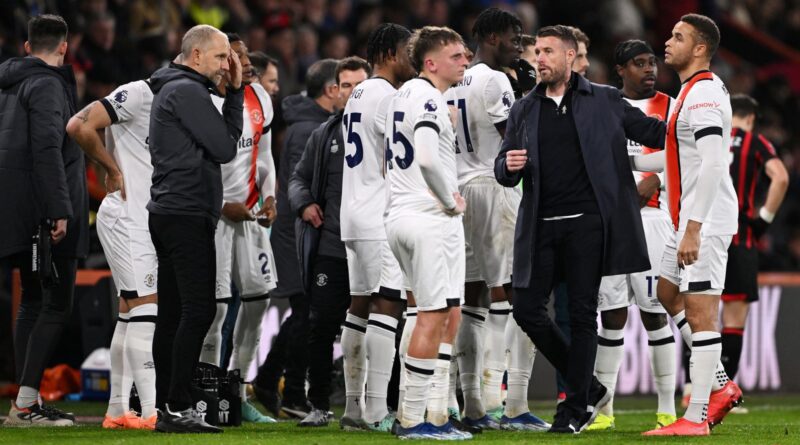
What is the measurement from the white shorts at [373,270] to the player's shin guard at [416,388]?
3.06 feet

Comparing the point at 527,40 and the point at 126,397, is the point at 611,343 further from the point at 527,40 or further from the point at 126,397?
the point at 126,397

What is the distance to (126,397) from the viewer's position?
327 inches

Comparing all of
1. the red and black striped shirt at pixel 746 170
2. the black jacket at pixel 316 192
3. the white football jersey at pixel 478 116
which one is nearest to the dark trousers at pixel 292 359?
the black jacket at pixel 316 192

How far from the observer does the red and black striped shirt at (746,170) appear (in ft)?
35.4

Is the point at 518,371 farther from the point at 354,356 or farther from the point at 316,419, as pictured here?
the point at 316,419

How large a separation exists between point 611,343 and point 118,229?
10.6 ft

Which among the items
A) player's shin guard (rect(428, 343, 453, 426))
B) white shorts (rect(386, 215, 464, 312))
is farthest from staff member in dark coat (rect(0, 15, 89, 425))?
player's shin guard (rect(428, 343, 453, 426))

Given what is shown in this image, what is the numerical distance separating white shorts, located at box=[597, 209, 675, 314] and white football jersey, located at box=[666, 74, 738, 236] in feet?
3.18

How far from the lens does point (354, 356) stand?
830 centimetres

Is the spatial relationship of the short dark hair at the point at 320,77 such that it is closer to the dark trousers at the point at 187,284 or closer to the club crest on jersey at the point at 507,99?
the club crest on jersey at the point at 507,99

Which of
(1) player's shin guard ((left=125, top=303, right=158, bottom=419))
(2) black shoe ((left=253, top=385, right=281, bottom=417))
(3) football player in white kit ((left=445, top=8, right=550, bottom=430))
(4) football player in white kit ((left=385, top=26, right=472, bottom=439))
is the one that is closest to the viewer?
(4) football player in white kit ((left=385, top=26, right=472, bottom=439))

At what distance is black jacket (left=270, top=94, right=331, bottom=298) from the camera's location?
9977 millimetres

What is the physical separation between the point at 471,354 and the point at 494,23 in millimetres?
2118

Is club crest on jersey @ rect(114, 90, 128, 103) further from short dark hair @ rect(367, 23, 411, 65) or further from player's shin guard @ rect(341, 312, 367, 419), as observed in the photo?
player's shin guard @ rect(341, 312, 367, 419)
